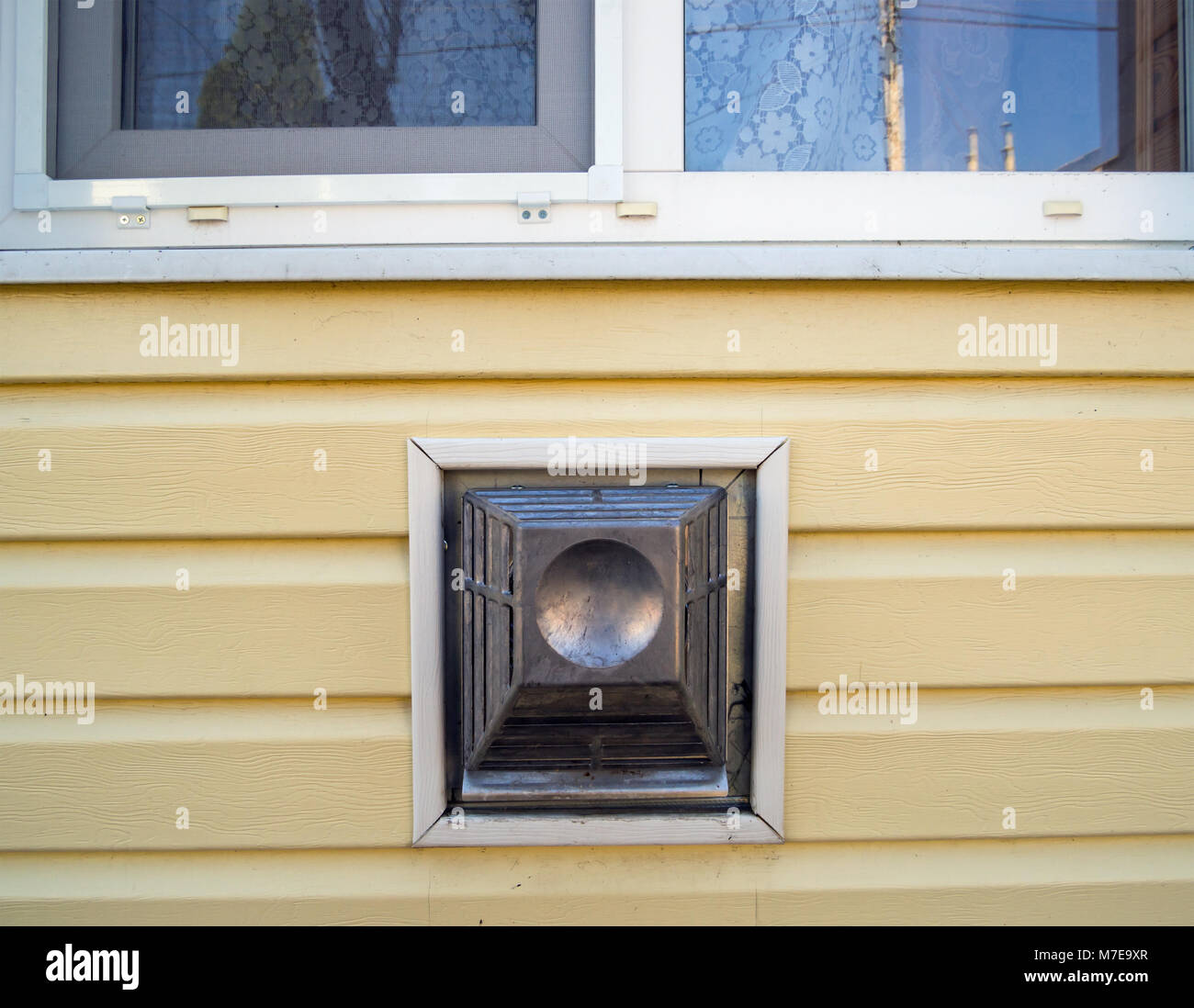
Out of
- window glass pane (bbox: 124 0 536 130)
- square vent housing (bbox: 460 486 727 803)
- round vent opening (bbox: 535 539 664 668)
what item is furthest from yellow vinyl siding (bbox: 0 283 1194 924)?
window glass pane (bbox: 124 0 536 130)

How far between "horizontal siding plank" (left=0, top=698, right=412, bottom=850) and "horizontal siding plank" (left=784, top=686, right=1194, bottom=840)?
76cm

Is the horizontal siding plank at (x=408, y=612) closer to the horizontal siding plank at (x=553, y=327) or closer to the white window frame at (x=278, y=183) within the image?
the horizontal siding plank at (x=553, y=327)

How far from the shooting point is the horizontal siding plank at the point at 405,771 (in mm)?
1186

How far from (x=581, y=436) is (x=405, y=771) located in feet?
2.24

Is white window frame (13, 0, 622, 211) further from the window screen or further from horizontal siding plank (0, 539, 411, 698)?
horizontal siding plank (0, 539, 411, 698)

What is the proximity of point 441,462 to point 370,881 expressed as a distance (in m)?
0.78

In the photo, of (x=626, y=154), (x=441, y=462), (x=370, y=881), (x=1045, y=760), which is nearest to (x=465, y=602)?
(x=441, y=462)

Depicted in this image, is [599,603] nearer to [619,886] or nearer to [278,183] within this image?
[619,886]

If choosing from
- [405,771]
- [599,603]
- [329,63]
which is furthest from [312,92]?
[405,771]

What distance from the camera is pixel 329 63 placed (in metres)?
1.25

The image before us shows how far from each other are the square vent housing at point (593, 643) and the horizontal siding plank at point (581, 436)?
16cm

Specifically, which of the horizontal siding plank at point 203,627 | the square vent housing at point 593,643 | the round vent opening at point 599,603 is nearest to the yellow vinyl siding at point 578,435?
the horizontal siding plank at point 203,627

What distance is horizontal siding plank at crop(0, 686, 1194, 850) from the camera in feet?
3.89
